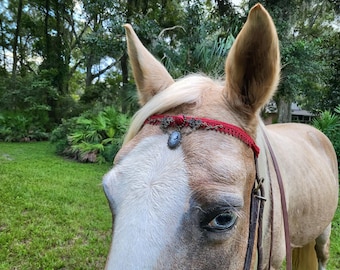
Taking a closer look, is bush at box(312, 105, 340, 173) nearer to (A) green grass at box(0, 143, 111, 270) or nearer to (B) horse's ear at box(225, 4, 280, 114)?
(A) green grass at box(0, 143, 111, 270)

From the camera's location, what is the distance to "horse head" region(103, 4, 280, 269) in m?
0.81

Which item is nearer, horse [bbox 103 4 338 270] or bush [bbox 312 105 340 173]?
horse [bbox 103 4 338 270]

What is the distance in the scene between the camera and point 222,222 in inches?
34.9

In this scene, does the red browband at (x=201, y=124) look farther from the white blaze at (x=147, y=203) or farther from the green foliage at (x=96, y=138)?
the green foliage at (x=96, y=138)

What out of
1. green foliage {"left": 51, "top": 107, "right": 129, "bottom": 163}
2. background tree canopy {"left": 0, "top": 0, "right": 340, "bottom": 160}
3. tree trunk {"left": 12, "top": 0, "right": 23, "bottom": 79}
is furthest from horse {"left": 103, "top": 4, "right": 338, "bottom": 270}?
tree trunk {"left": 12, "top": 0, "right": 23, "bottom": 79}

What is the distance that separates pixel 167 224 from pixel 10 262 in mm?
3457

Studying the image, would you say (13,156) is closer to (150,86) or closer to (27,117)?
(27,117)

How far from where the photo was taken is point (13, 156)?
9883 mm

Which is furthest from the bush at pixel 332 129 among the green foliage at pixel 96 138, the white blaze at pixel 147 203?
the white blaze at pixel 147 203

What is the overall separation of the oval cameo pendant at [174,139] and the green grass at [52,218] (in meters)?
3.01

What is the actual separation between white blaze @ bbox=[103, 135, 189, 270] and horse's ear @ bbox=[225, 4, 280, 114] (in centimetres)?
Answer: 36

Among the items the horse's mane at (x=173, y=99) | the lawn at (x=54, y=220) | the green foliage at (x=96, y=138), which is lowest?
the lawn at (x=54, y=220)

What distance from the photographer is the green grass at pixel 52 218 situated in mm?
3539

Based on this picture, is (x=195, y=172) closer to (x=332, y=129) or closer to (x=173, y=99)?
(x=173, y=99)
